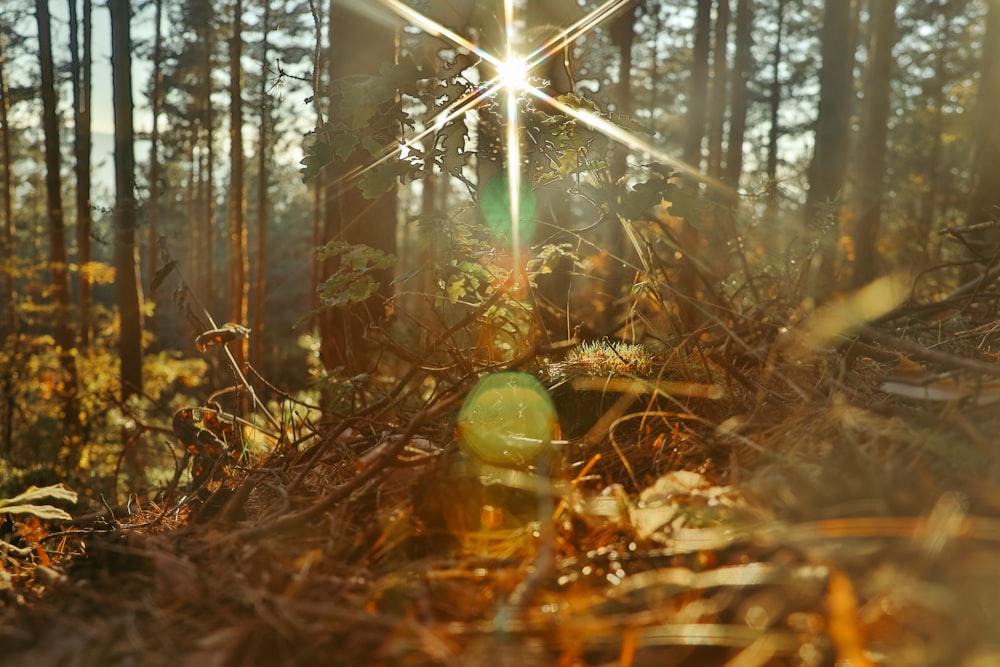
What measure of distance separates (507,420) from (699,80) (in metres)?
15.1

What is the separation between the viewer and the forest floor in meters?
1.14

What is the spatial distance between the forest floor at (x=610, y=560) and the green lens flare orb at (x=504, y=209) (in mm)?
947

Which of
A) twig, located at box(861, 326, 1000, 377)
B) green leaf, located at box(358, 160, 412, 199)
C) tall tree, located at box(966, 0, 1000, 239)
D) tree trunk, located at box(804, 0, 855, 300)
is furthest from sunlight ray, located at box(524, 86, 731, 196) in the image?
tree trunk, located at box(804, 0, 855, 300)

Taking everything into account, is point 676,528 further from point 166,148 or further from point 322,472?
point 166,148

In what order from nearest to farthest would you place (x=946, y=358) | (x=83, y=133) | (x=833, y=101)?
(x=946, y=358) → (x=833, y=101) → (x=83, y=133)

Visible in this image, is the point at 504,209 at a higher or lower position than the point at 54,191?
lower

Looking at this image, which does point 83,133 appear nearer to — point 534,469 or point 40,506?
point 40,506

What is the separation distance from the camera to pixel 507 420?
7.70ft

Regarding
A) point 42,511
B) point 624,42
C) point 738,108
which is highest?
point 738,108

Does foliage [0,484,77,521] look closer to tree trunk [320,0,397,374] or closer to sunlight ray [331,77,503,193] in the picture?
sunlight ray [331,77,503,193]

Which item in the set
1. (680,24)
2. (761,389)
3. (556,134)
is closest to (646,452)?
(761,389)

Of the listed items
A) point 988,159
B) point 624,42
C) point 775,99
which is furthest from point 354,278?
point 775,99

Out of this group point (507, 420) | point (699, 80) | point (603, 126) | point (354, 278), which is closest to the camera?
point (507, 420)

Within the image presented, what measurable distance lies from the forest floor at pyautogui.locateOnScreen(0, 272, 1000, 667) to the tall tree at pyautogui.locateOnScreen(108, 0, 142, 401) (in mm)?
9872
